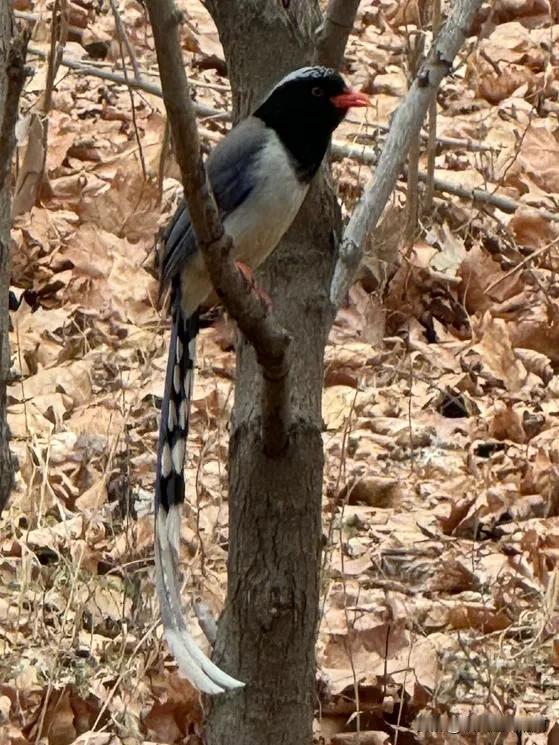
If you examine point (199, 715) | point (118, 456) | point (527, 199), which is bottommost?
point (199, 715)

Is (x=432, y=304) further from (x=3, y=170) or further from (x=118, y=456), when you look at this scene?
(x=3, y=170)

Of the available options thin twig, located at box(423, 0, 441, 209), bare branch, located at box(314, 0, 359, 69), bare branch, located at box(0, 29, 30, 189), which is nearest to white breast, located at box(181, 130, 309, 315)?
bare branch, located at box(314, 0, 359, 69)

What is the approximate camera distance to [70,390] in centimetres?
650

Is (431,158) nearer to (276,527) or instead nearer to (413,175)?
(413,175)

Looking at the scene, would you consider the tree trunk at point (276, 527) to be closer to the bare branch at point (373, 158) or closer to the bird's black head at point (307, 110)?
the bird's black head at point (307, 110)

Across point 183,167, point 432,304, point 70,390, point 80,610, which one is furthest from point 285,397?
point 432,304

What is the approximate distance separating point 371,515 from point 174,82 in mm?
3381

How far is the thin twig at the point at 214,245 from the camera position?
2648 mm

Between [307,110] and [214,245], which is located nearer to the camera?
[214,245]

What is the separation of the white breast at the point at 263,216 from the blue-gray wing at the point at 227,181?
0.08 ft

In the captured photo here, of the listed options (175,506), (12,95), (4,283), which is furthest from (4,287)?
(175,506)

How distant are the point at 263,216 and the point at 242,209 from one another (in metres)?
0.17

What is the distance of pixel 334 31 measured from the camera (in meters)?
3.88

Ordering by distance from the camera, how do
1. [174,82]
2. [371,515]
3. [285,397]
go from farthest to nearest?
[371,515] < [285,397] < [174,82]
